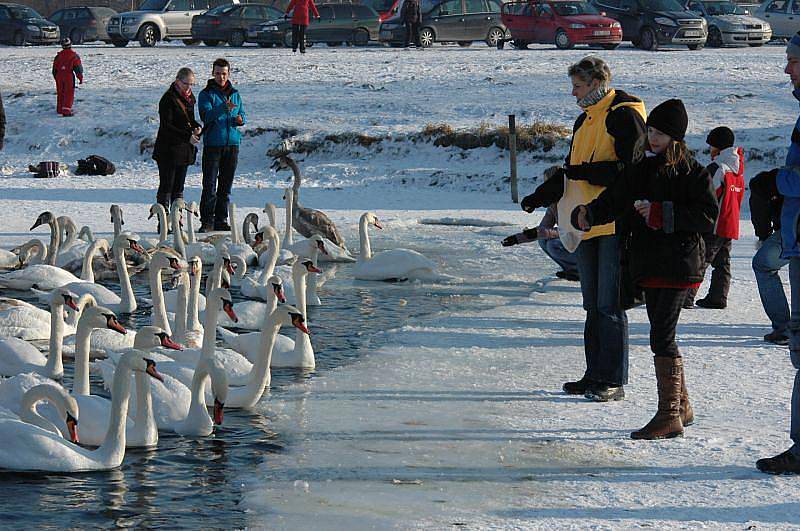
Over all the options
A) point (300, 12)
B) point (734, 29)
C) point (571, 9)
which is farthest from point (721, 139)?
point (734, 29)

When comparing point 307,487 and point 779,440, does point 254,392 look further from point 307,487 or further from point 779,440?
point 779,440

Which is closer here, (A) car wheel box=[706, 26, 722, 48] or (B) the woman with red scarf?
(B) the woman with red scarf

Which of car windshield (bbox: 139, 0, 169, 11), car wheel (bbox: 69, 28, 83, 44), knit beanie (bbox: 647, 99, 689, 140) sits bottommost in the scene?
knit beanie (bbox: 647, 99, 689, 140)

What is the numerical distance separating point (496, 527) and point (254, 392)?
95.1 inches

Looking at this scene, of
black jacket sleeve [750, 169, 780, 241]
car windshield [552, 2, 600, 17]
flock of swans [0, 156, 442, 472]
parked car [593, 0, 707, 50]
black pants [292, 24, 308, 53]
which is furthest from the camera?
car windshield [552, 2, 600, 17]

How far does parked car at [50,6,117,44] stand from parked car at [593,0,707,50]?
16.2 metres

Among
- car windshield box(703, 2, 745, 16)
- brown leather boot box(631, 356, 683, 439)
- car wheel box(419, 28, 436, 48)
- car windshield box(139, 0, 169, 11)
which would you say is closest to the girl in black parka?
brown leather boot box(631, 356, 683, 439)

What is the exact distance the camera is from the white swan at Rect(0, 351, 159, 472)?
6.15 metres

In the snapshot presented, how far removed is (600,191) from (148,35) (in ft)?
109

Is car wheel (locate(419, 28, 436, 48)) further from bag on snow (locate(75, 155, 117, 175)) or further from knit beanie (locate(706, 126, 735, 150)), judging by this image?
knit beanie (locate(706, 126, 735, 150))

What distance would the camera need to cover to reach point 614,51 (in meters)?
32.8

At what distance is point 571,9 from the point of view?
34.3m

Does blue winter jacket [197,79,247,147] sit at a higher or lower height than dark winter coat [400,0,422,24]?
lower

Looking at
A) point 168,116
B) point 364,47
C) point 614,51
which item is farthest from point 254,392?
point 364,47
